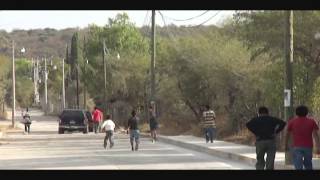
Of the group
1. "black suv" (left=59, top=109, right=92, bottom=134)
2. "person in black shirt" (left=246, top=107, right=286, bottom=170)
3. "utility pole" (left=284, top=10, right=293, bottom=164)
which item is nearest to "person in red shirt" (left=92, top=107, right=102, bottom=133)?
"black suv" (left=59, top=109, right=92, bottom=134)

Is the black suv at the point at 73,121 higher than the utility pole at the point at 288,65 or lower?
lower

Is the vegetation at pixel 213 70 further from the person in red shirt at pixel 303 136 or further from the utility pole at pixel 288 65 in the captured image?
the person in red shirt at pixel 303 136

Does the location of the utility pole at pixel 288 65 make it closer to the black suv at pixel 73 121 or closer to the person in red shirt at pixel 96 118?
the person in red shirt at pixel 96 118

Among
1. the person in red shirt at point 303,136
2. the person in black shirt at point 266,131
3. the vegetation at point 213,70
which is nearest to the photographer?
the person in red shirt at point 303,136

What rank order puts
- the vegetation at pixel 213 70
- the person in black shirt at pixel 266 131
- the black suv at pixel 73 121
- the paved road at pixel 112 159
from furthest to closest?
the black suv at pixel 73 121
the vegetation at pixel 213 70
the paved road at pixel 112 159
the person in black shirt at pixel 266 131

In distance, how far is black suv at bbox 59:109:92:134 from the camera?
47241mm

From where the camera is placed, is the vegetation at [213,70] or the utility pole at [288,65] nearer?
the utility pole at [288,65]

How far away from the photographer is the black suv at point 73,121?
4724 centimetres

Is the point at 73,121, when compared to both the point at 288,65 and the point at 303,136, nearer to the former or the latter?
the point at 288,65

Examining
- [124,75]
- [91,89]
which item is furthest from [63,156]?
[91,89]

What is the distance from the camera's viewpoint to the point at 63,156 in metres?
26.6

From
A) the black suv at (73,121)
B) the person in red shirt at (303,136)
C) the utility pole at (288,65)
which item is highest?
the utility pole at (288,65)

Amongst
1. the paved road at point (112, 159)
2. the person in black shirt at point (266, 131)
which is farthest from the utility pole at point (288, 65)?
the person in black shirt at point (266, 131)
